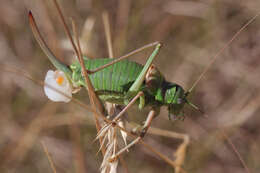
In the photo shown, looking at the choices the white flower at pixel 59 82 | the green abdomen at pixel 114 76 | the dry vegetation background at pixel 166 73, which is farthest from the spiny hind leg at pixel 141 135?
the dry vegetation background at pixel 166 73

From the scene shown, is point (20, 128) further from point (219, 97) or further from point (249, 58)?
point (249, 58)

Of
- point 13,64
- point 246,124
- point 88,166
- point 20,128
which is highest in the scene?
point 13,64

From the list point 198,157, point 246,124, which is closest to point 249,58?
point 246,124

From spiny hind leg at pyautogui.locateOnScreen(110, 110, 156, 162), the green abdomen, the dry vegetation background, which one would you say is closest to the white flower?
the green abdomen

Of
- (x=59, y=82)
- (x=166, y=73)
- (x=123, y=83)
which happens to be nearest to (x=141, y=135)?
(x=123, y=83)

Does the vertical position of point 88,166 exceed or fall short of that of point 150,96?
it falls short

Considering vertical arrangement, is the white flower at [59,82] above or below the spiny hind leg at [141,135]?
above

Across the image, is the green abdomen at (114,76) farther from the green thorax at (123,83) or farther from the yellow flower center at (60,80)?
the yellow flower center at (60,80)
